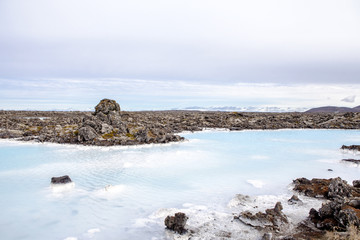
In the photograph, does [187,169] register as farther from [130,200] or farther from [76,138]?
[76,138]

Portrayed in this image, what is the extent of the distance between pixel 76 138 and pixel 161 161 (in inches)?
374

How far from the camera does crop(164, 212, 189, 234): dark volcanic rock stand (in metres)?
6.24

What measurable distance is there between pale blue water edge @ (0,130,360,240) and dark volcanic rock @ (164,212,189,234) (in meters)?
0.26

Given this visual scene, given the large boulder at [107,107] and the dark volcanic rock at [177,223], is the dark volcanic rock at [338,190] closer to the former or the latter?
the dark volcanic rock at [177,223]

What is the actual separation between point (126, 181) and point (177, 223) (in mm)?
4953

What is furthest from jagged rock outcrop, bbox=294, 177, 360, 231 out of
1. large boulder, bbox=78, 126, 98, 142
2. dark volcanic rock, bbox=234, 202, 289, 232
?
large boulder, bbox=78, 126, 98, 142

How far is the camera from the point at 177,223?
6.30 meters

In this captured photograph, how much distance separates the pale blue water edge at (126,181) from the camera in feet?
22.4

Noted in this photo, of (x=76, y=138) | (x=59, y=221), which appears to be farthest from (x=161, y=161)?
(x=76, y=138)

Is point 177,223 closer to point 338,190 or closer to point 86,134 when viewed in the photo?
point 338,190

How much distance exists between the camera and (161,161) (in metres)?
14.6

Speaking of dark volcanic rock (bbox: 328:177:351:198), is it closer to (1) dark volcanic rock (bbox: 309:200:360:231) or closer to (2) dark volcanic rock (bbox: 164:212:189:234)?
(1) dark volcanic rock (bbox: 309:200:360:231)

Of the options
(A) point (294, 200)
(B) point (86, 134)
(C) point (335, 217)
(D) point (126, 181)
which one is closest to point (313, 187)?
(A) point (294, 200)

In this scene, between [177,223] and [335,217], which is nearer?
[335,217]
